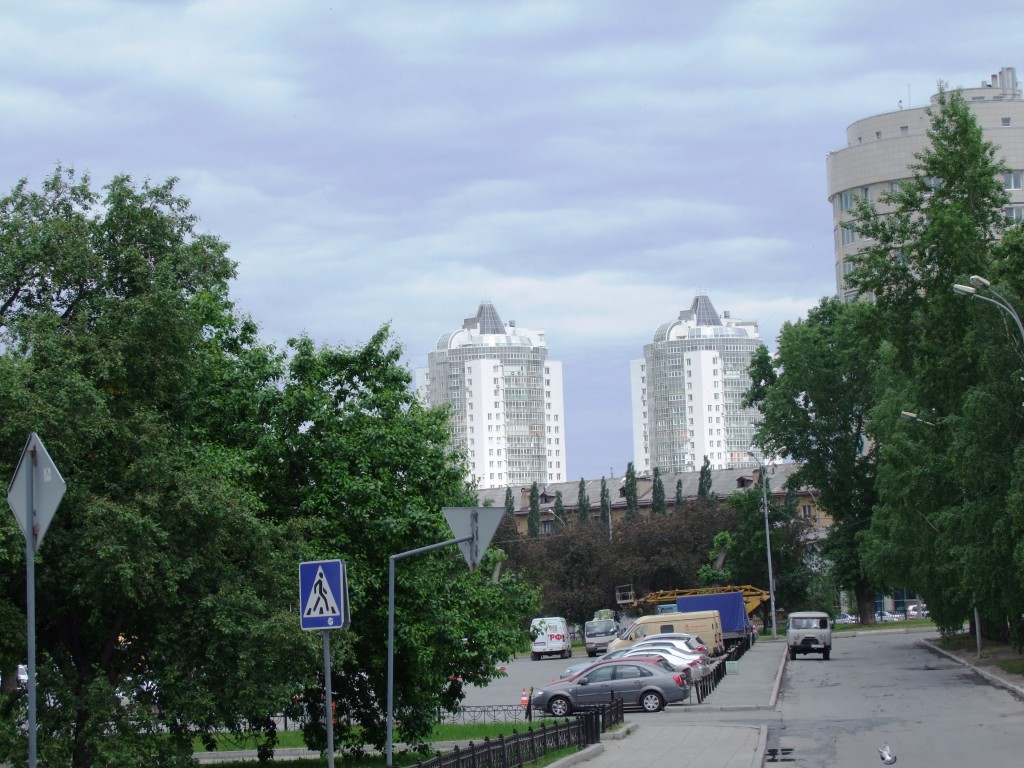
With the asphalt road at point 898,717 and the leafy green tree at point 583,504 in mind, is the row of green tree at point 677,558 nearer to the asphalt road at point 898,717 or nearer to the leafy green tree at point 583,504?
the leafy green tree at point 583,504

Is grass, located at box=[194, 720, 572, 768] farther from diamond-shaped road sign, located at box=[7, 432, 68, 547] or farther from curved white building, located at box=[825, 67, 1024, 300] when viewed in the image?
curved white building, located at box=[825, 67, 1024, 300]

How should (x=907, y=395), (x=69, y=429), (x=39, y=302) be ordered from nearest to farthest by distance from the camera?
(x=69, y=429) < (x=39, y=302) < (x=907, y=395)

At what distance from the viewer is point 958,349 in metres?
38.7

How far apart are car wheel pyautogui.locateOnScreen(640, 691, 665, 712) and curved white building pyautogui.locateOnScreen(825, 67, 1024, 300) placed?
282 ft

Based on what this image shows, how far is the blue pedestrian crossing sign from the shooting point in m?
13.1

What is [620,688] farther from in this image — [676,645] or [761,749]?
[761,749]

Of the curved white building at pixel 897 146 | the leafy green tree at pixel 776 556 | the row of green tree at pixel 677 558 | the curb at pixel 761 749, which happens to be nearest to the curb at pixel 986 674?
the curb at pixel 761 749

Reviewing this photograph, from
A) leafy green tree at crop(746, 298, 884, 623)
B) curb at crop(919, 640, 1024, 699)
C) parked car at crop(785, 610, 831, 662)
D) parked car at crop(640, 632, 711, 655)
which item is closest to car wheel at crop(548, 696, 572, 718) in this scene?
curb at crop(919, 640, 1024, 699)

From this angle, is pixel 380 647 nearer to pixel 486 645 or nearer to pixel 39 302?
pixel 486 645

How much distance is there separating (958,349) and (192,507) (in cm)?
2695

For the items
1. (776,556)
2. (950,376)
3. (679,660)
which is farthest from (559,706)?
(776,556)

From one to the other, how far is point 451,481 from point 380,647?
3360 millimetres

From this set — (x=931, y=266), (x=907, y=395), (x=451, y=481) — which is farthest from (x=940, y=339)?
(x=451, y=481)

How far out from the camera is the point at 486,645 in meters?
24.0
